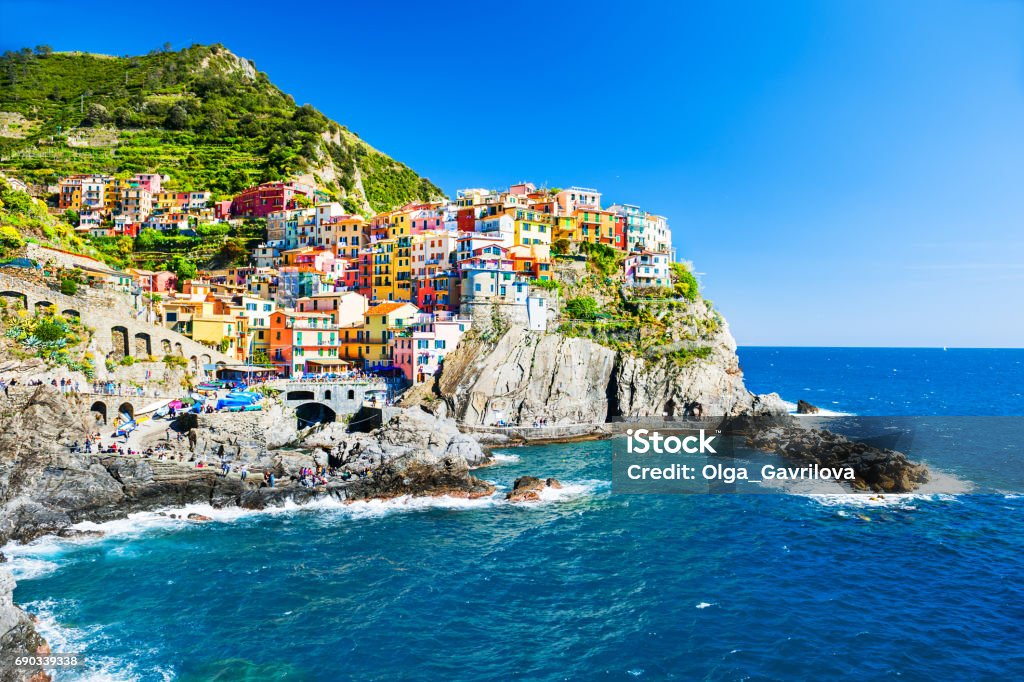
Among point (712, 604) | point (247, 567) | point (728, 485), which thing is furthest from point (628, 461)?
point (247, 567)

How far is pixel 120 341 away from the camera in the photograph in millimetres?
58812

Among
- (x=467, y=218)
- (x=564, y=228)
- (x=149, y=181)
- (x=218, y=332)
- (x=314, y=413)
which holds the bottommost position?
(x=314, y=413)

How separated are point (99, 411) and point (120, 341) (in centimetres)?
1082

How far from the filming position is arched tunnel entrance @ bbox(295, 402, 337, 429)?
62344 millimetres

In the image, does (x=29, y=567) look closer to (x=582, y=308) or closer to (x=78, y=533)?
(x=78, y=533)

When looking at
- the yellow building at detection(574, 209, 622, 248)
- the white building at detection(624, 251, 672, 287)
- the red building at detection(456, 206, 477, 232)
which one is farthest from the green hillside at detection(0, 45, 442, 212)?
the white building at detection(624, 251, 672, 287)

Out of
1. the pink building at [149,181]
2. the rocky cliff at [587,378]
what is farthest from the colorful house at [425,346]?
the pink building at [149,181]

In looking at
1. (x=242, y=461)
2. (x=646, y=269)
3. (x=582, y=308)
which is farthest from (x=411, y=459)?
(x=646, y=269)

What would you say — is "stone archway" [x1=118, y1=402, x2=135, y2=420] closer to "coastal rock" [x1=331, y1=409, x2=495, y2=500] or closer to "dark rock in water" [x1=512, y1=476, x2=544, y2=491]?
"coastal rock" [x1=331, y1=409, x2=495, y2=500]

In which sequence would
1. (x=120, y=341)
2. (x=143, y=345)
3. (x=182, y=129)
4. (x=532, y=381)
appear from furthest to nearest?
(x=182, y=129) → (x=532, y=381) → (x=143, y=345) → (x=120, y=341)

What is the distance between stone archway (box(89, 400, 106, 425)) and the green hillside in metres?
72.3

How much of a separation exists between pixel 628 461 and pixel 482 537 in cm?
2508

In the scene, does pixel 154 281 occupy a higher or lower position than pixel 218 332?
higher

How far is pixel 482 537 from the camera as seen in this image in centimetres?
3778
